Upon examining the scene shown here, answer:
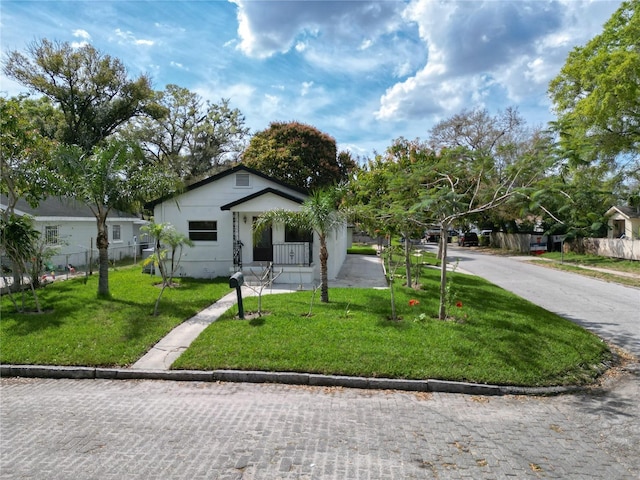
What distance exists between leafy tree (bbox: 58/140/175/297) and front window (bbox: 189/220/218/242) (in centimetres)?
395

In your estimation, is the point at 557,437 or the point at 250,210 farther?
the point at 250,210

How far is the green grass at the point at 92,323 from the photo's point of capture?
23.3 ft

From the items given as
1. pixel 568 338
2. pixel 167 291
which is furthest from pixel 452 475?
pixel 167 291

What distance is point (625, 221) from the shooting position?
100 feet

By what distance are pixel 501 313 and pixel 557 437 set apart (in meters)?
5.36

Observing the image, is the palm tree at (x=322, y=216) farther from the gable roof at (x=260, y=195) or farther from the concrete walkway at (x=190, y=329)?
the gable roof at (x=260, y=195)

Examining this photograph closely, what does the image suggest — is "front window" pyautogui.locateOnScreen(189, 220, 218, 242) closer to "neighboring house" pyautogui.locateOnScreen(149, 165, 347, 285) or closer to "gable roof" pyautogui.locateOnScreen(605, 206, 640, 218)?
"neighboring house" pyautogui.locateOnScreen(149, 165, 347, 285)

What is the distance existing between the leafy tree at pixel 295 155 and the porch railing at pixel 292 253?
16165mm

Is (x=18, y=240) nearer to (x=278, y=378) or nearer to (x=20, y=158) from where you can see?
(x=20, y=158)

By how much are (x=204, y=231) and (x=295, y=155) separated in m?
17.4

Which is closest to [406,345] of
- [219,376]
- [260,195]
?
[219,376]

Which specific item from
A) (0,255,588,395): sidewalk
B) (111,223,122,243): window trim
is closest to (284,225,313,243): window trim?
(0,255,588,395): sidewalk

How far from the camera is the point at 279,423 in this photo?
16.2 ft

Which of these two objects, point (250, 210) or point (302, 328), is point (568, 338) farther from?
point (250, 210)
